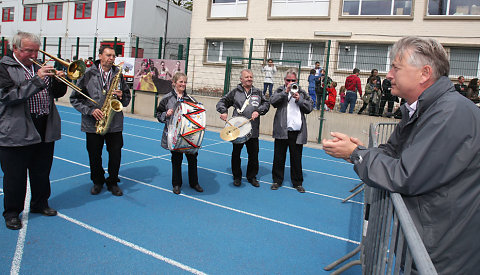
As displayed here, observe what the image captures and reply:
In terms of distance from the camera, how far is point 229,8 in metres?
20.6

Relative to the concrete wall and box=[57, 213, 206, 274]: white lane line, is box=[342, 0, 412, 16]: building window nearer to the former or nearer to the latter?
the concrete wall

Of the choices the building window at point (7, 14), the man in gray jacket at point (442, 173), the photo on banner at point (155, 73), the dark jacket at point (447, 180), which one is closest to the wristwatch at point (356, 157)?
the man in gray jacket at point (442, 173)

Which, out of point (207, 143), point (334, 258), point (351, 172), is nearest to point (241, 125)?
point (334, 258)

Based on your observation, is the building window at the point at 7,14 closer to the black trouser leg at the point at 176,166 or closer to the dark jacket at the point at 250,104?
the dark jacket at the point at 250,104

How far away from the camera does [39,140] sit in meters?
4.01

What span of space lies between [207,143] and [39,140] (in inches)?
243

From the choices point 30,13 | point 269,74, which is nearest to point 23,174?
point 269,74

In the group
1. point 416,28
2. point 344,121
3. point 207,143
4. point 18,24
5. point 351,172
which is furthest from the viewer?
point 18,24

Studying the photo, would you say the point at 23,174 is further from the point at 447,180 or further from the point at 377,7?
the point at 377,7

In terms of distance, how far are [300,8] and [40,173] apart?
57.0 ft

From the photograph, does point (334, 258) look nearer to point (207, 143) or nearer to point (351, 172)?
point (351, 172)

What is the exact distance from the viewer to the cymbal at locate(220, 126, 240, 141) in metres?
5.75

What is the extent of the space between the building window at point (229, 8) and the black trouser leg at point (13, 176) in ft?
59.4

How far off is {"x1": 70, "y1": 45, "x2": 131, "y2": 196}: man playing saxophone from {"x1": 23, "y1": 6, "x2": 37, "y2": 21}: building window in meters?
31.9
